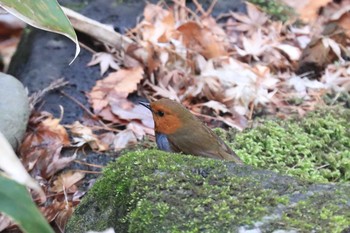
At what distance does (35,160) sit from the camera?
4152mm

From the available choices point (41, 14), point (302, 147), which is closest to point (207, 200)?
point (41, 14)

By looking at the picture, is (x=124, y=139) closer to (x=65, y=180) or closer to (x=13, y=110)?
(x=65, y=180)

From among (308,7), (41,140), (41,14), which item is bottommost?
(41,140)

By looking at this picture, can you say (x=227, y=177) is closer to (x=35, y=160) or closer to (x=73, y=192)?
(x=73, y=192)

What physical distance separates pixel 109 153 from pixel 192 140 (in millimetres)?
820

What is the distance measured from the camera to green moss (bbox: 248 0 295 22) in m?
6.32

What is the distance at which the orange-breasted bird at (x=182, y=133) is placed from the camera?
11.7 ft

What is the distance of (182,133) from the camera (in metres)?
3.69

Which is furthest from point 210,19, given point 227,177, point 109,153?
point 227,177

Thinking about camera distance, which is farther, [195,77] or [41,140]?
[195,77]

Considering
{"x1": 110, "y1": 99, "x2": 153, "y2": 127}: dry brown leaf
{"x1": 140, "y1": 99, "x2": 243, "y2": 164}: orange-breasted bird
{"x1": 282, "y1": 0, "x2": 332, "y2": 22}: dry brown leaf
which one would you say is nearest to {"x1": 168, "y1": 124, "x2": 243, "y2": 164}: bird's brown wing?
{"x1": 140, "y1": 99, "x2": 243, "y2": 164}: orange-breasted bird

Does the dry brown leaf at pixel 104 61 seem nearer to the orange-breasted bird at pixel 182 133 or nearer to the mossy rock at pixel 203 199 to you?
the orange-breasted bird at pixel 182 133

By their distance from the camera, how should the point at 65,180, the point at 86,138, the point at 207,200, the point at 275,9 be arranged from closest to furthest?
1. the point at 207,200
2. the point at 65,180
3. the point at 86,138
4. the point at 275,9

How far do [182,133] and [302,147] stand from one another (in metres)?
0.74
